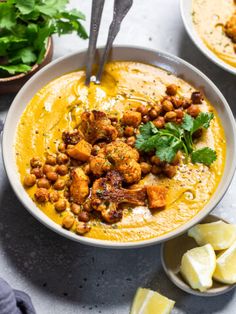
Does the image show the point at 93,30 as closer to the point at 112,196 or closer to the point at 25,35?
the point at 25,35

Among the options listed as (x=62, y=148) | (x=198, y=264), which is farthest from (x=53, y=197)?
(x=198, y=264)

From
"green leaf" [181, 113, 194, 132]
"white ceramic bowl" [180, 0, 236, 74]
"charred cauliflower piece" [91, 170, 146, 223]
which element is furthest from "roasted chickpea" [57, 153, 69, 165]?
"white ceramic bowl" [180, 0, 236, 74]

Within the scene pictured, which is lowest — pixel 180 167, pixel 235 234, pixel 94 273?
pixel 94 273

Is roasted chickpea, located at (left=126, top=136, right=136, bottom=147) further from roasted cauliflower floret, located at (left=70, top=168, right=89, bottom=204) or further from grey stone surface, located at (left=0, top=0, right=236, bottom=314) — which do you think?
grey stone surface, located at (left=0, top=0, right=236, bottom=314)

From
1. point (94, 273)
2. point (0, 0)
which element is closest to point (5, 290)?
point (94, 273)

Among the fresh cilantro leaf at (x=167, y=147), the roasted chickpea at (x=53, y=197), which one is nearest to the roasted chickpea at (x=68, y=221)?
the roasted chickpea at (x=53, y=197)

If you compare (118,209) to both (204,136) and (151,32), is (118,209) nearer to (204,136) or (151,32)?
(204,136)
